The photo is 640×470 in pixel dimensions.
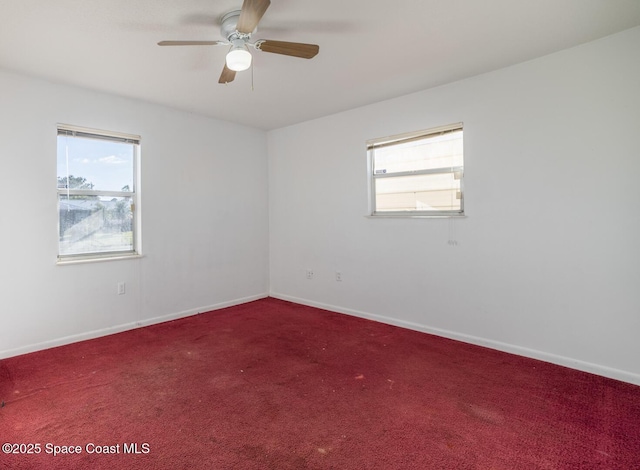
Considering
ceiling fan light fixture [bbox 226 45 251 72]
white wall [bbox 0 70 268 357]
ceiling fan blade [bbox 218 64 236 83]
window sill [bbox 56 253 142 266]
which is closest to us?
ceiling fan light fixture [bbox 226 45 251 72]

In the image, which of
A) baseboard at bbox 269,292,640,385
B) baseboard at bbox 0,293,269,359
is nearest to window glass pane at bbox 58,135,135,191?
baseboard at bbox 0,293,269,359

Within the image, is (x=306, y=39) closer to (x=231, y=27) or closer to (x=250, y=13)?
(x=231, y=27)

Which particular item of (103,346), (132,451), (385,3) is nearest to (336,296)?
(103,346)

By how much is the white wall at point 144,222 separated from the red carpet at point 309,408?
0.46 m

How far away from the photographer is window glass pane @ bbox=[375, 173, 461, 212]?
3.39 meters

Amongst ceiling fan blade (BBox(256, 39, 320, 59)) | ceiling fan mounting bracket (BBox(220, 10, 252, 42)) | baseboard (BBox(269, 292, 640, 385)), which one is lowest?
baseboard (BBox(269, 292, 640, 385))

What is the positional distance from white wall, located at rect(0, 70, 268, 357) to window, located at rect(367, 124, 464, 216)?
6.38ft

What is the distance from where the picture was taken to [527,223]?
2889 mm

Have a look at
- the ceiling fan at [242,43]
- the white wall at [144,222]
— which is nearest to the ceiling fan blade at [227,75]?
the ceiling fan at [242,43]

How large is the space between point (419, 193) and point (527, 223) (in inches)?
42.6

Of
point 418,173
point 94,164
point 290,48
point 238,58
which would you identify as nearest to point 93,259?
point 94,164

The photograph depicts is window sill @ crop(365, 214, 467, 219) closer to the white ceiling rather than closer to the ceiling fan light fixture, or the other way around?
the white ceiling

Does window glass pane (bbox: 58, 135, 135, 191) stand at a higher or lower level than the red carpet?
higher

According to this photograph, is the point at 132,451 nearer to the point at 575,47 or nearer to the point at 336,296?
the point at 336,296
